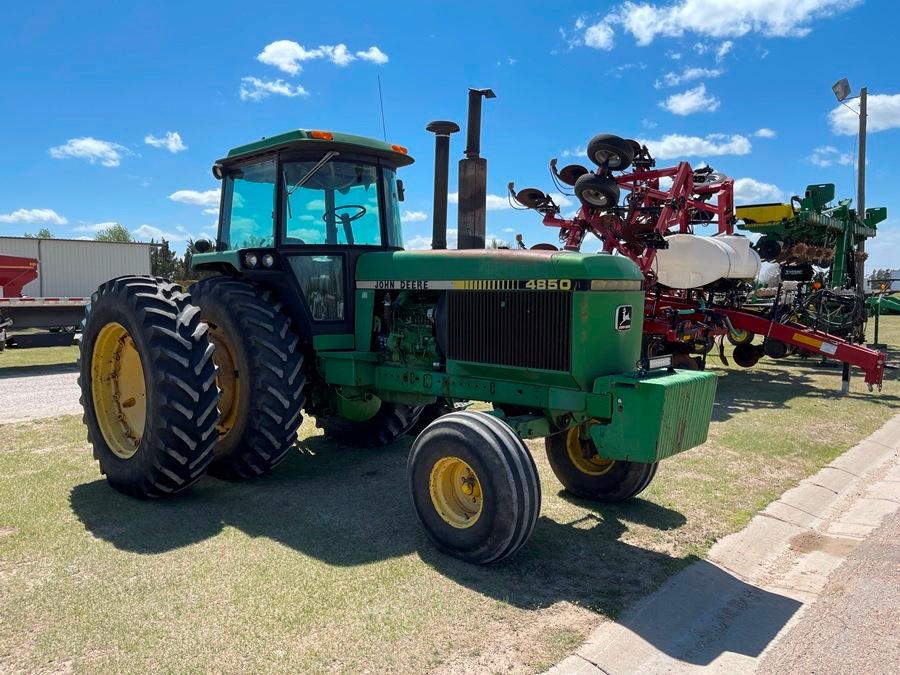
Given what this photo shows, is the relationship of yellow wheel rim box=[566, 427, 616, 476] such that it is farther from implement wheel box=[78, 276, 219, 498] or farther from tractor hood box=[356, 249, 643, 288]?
implement wheel box=[78, 276, 219, 498]

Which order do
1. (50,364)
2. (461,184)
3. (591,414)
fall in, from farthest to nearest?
(50,364)
(461,184)
(591,414)

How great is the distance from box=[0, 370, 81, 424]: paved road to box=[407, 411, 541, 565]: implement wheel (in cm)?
568

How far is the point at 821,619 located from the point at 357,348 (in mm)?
3493

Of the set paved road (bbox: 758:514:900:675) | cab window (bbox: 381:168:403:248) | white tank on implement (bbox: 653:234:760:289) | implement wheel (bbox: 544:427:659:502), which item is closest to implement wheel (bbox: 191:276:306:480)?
cab window (bbox: 381:168:403:248)

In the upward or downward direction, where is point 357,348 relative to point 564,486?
upward

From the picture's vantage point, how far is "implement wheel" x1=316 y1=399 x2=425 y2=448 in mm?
6285

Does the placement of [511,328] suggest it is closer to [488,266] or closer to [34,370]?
[488,266]

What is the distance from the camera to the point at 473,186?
6934 millimetres

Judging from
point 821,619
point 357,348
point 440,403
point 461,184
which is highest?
point 461,184

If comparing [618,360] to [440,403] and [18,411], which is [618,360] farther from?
[18,411]

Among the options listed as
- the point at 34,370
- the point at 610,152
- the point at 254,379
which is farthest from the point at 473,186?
the point at 34,370

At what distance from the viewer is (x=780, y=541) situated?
14.5 feet

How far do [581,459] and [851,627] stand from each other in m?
1.99

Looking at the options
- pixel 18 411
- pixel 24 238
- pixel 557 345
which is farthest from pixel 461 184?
pixel 24 238
